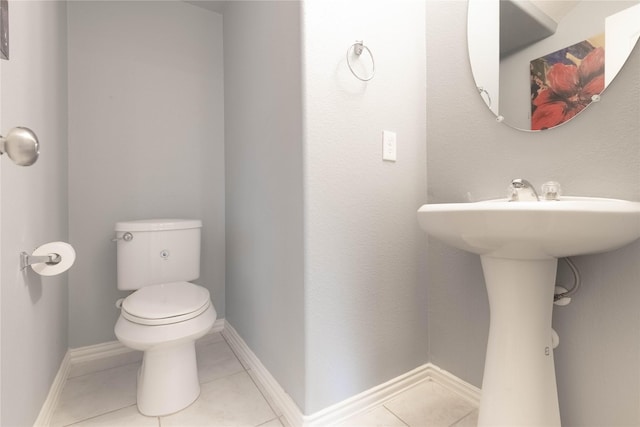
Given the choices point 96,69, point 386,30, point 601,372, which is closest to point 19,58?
point 96,69

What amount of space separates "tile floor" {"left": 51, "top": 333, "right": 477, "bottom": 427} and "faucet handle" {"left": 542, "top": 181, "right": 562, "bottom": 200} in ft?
2.64

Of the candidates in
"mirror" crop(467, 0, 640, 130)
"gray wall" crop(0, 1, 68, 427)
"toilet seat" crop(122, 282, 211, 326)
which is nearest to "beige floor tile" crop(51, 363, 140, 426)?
"gray wall" crop(0, 1, 68, 427)

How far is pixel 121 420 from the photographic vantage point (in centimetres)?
110

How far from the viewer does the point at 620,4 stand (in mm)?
833

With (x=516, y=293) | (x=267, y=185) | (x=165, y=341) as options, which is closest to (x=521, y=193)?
(x=516, y=293)

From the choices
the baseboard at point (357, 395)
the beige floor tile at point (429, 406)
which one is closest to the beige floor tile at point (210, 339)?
the baseboard at point (357, 395)

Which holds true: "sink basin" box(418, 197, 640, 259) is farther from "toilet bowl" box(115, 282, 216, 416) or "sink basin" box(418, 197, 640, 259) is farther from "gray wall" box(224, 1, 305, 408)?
"toilet bowl" box(115, 282, 216, 416)

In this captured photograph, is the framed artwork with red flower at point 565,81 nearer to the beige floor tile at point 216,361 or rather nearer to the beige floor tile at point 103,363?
the beige floor tile at point 216,361

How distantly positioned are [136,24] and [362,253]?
1726mm

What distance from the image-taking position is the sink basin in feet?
2.00

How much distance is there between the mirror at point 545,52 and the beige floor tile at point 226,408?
1390 millimetres

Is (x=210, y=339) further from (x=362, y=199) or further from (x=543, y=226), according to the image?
(x=543, y=226)

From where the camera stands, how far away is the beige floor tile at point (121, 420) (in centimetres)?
108

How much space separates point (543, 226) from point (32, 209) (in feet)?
4.70
